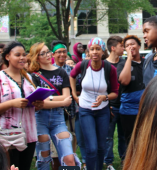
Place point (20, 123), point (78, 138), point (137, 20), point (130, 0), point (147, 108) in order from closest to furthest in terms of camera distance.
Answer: point (147, 108) < point (20, 123) < point (78, 138) < point (130, 0) < point (137, 20)

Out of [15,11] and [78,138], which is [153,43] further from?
[15,11]

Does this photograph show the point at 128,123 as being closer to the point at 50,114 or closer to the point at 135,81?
the point at 135,81

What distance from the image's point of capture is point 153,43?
9.66ft

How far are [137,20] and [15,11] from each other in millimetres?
19122

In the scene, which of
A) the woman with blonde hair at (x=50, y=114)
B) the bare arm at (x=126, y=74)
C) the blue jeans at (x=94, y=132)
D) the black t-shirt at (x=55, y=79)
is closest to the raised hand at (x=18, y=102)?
the woman with blonde hair at (x=50, y=114)

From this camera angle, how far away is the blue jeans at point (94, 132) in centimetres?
347

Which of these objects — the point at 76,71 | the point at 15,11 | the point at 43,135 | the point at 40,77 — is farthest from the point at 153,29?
the point at 15,11

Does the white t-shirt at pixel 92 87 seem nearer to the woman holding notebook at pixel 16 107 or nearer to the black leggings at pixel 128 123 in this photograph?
the black leggings at pixel 128 123

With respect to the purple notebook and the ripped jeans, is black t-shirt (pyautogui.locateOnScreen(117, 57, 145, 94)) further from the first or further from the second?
the purple notebook

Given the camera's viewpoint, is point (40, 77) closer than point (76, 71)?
Yes

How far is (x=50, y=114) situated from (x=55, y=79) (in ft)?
1.71

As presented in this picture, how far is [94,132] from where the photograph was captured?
3521 millimetres

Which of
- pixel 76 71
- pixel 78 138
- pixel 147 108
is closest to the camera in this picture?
pixel 147 108

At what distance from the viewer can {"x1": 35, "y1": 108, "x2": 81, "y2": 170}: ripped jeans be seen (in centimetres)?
318
